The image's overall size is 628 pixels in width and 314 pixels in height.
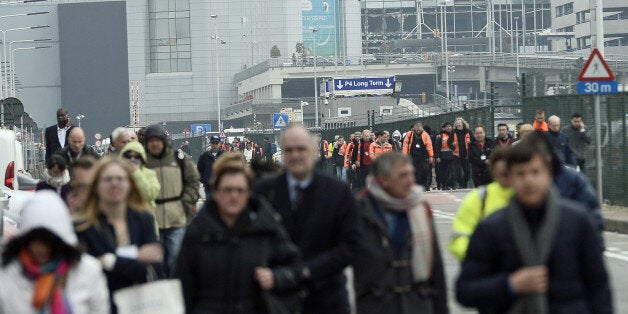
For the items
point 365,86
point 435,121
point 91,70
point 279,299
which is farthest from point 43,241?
point 91,70

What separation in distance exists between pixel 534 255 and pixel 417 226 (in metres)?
1.75

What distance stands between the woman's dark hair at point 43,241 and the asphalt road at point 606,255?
5445 mm

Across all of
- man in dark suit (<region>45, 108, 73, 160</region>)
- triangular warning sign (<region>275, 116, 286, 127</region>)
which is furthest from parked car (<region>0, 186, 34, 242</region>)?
triangular warning sign (<region>275, 116, 286, 127</region>)

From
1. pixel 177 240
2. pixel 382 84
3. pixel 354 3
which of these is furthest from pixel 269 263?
pixel 354 3

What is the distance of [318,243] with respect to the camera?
8.32 metres

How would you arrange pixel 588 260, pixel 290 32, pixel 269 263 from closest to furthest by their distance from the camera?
pixel 588 260, pixel 269 263, pixel 290 32

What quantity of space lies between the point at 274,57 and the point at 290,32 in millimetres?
6987

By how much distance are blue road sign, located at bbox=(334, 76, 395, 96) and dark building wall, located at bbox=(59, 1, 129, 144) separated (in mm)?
76167

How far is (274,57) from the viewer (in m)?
160

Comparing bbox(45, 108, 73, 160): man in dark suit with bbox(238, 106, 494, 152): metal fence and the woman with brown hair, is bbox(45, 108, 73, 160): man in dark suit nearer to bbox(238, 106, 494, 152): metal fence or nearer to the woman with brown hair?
the woman with brown hair

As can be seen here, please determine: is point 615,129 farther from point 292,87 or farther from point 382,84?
point 292,87

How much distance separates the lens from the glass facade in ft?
546

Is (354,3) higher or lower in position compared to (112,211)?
higher

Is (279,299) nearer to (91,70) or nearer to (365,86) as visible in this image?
(365,86)
